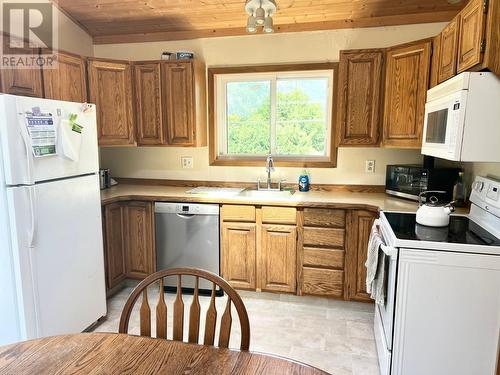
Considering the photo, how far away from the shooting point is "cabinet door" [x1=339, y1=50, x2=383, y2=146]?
2.78 m

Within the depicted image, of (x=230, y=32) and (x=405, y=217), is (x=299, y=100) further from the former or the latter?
(x=405, y=217)

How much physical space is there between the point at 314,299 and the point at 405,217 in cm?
117

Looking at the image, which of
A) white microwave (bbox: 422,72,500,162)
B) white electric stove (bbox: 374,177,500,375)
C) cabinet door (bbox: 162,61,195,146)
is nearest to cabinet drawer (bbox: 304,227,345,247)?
white electric stove (bbox: 374,177,500,375)

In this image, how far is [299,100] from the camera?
3.32 meters

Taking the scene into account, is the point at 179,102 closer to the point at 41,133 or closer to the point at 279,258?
the point at 41,133

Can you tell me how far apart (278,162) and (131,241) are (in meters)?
1.58

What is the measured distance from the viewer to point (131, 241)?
3160 mm

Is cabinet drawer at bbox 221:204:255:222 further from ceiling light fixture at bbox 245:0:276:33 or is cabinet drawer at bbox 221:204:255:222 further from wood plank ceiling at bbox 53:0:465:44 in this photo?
wood plank ceiling at bbox 53:0:465:44

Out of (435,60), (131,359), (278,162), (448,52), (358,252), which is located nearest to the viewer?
(131,359)

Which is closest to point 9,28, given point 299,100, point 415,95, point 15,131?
point 15,131

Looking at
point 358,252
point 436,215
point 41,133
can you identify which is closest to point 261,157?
point 358,252

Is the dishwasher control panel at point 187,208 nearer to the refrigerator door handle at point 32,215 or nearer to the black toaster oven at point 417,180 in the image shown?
the refrigerator door handle at point 32,215

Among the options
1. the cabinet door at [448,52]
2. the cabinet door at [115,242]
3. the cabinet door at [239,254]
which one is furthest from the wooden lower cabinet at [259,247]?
the cabinet door at [448,52]

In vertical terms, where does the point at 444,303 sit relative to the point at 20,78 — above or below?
below
